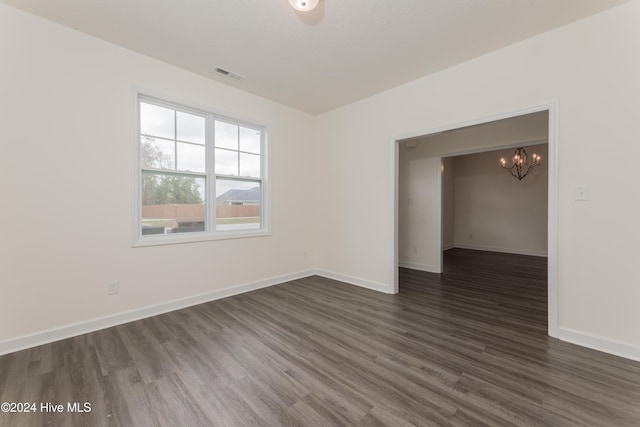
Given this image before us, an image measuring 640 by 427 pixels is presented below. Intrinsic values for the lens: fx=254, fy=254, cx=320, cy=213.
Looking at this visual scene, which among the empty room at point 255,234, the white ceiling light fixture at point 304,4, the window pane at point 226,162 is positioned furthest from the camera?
the window pane at point 226,162

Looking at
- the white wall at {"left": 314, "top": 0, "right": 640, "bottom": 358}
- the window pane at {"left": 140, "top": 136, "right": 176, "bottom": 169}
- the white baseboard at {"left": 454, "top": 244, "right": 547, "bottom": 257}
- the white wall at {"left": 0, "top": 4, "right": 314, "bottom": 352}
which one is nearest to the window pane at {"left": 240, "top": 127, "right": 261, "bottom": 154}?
the white wall at {"left": 0, "top": 4, "right": 314, "bottom": 352}

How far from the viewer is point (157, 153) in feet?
10.2

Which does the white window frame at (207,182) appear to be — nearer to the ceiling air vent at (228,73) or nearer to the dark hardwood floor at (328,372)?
the ceiling air vent at (228,73)

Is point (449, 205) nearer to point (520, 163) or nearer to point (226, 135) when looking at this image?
point (520, 163)

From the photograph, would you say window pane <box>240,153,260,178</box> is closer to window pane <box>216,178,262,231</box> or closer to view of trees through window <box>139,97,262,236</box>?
view of trees through window <box>139,97,262,236</box>

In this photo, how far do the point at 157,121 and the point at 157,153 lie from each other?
15.5 inches

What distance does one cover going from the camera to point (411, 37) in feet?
8.34

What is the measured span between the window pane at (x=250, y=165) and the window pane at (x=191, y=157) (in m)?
0.59

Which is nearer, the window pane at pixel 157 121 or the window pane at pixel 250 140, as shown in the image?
the window pane at pixel 157 121

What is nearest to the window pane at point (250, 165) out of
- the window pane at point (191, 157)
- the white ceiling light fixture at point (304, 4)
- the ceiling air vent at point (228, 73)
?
the window pane at point (191, 157)

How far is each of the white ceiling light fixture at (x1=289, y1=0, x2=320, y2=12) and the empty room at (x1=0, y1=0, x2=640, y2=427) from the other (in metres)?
0.01

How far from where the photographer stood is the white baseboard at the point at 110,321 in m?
2.23

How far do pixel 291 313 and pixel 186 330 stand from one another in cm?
110

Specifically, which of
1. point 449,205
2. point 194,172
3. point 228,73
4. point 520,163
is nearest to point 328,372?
point 194,172
